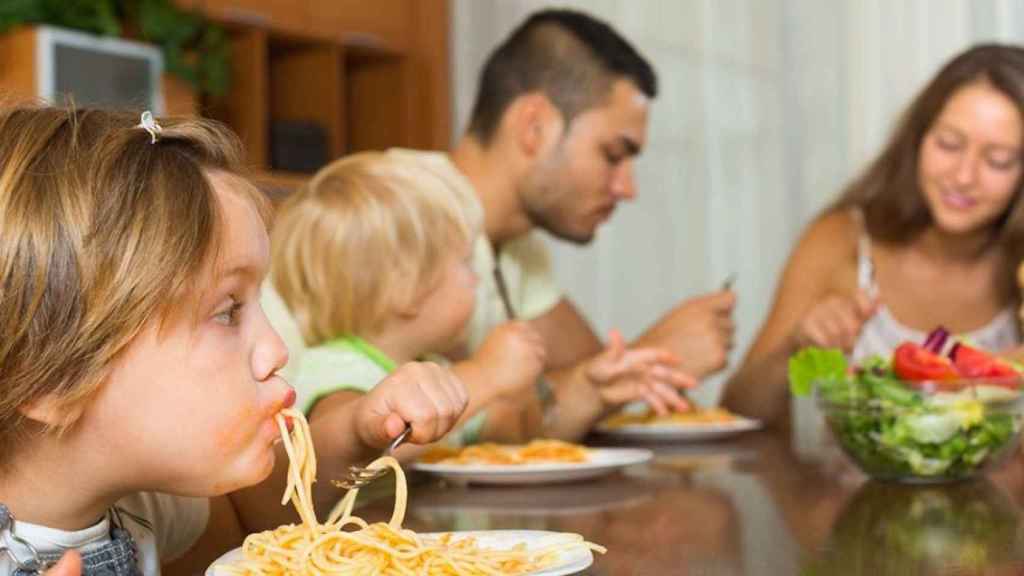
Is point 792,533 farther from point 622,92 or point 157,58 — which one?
point 157,58

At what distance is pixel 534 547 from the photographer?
807 mm

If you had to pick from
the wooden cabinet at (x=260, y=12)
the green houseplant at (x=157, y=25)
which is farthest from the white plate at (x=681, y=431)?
the wooden cabinet at (x=260, y=12)

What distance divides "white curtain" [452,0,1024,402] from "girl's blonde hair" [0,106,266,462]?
3.47 metres

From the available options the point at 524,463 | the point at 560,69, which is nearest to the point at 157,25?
the point at 560,69

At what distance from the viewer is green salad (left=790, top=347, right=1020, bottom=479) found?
129 centimetres

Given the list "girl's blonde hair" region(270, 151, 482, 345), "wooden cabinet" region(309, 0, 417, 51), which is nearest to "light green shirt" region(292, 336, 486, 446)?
"girl's blonde hair" region(270, 151, 482, 345)

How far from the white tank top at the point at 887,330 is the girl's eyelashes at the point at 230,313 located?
1682 millimetres

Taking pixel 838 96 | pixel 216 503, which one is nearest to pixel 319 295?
pixel 216 503

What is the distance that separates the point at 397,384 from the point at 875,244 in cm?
177

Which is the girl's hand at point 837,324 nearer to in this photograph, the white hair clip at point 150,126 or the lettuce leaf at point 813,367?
the lettuce leaf at point 813,367

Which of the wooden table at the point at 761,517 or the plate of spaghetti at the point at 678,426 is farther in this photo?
the plate of spaghetti at the point at 678,426

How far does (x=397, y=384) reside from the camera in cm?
101

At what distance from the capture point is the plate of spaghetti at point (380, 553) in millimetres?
717

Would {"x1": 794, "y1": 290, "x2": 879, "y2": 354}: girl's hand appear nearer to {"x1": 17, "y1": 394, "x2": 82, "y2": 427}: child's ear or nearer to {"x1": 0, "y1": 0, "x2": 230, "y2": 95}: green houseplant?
{"x1": 17, "y1": 394, "x2": 82, "y2": 427}: child's ear
